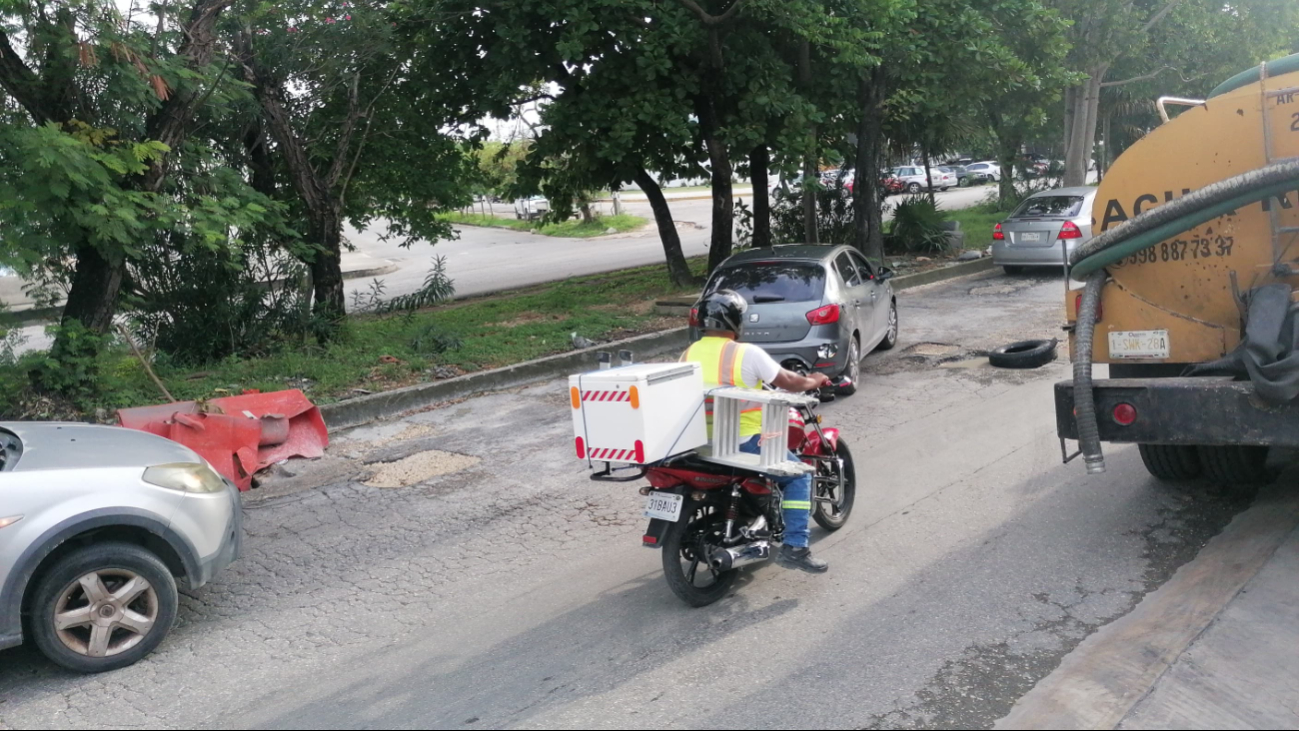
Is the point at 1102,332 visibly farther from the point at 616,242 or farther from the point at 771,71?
the point at 616,242

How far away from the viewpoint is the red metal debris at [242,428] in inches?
343

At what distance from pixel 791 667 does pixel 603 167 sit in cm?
1381

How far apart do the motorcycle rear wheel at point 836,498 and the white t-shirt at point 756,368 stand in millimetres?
1138

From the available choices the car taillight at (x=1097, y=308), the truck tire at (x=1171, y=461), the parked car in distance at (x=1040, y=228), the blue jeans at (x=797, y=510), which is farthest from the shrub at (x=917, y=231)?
the blue jeans at (x=797, y=510)

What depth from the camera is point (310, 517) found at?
25.5ft

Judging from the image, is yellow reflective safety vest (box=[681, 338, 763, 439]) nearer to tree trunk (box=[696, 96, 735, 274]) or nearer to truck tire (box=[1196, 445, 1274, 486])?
truck tire (box=[1196, 445, 1274, 486])

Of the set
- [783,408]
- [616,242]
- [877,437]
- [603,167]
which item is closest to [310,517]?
[783,408]

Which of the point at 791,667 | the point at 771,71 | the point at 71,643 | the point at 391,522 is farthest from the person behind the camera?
the point at 771,71

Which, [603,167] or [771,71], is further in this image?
[603,167]

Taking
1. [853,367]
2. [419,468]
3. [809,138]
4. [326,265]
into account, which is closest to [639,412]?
[419,468]

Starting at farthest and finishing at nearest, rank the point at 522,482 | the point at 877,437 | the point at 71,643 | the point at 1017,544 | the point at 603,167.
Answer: the point at 603,167
the point at 877,437
the point at 522,482
the point at 1017,544
the point at 71,643

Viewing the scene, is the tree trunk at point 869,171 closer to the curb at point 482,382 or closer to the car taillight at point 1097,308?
the curb at point 482,382

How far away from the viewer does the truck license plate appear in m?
6.05

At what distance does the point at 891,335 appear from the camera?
13.1 m
